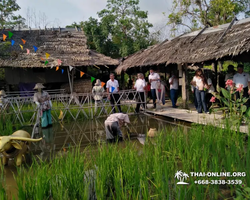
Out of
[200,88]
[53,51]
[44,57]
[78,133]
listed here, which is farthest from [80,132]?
[53,51]

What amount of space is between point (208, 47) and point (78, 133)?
4.65 m

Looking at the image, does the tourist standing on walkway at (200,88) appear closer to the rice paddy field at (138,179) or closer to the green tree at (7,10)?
the rice paddy field at (138,179)

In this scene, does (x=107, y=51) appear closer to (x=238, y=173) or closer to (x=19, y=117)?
(x=19, y=117)

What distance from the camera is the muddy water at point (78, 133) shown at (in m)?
4.78

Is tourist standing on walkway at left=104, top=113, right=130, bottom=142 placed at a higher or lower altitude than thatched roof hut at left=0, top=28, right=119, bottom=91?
lower

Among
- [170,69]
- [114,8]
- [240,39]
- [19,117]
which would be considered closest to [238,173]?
[240,39]

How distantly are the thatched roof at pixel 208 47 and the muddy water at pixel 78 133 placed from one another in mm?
2281

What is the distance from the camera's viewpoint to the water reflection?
503 centimetres

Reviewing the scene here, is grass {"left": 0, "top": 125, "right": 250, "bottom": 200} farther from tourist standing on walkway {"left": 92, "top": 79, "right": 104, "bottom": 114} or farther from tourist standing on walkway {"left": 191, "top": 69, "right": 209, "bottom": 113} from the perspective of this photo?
tourist standing on walkway {"left": 92, "top": 79, "right": 104, "bottom": 114}

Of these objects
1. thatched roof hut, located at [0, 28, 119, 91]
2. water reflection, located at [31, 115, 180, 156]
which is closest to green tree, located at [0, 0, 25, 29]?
thatched roof hut, located at [0, 28, 119, 91]

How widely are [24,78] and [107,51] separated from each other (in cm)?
809

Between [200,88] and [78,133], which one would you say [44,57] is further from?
[200,88]

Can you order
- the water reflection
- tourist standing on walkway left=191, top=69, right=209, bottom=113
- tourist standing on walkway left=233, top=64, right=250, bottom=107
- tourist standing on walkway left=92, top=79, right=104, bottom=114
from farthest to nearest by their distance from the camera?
tourist standing on walkway left=92, top=79, right=104, bottom=114 → tourist standing on walkway left=191, top=69, right=209, bottom=113 → tourist standing on walkway left=233, top=64, right=250, bottom=107 → the water reflection

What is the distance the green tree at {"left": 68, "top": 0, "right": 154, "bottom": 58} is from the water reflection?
12.4m
